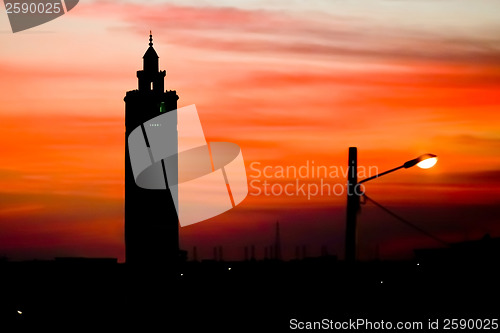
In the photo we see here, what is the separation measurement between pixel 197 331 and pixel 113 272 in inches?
2697

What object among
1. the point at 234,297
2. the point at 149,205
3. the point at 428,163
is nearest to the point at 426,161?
the point at 428,163

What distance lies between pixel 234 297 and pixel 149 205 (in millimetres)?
49431

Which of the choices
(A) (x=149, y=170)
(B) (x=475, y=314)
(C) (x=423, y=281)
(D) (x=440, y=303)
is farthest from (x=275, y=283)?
(A) (x=149, y=170)

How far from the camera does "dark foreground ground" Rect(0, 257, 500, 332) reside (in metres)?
49.4

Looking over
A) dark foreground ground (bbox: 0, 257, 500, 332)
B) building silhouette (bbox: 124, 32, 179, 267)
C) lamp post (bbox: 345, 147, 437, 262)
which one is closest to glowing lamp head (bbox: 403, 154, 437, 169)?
lamp post (bbox: 345, 147, 437, 262)

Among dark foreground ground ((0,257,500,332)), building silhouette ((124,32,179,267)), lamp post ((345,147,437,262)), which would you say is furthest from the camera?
building silhouette ((124,32,179,267))

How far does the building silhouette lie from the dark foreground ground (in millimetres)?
3556

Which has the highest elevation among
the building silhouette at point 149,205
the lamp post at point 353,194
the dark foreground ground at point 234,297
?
the building silhouette at point 149,205

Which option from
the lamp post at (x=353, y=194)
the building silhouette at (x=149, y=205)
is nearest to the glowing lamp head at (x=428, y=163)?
the lamp post at (x=353, y=194)

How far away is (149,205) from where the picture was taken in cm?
12925

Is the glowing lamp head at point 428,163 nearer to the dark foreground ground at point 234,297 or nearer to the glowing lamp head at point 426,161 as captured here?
the glowing lamp head at point 426,161

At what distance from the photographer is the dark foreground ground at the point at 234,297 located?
49.4 m

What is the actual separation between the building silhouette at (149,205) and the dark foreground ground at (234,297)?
11.7 feet

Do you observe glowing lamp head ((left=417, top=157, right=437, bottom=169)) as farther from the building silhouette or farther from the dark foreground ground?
the building silhouette
